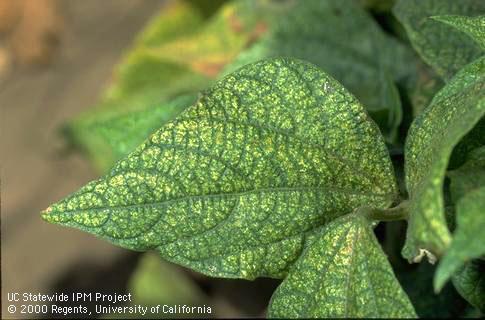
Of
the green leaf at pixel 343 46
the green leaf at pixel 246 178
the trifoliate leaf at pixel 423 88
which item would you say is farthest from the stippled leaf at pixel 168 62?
the green leaf at pixel 246 178

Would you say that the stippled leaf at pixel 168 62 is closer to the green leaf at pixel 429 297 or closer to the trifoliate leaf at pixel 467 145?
the green leaf at pixel 429 297

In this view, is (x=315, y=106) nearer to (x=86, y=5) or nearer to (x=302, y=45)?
(x=302, y=45)

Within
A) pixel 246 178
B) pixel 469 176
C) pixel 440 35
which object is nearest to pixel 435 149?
pixel 469 176

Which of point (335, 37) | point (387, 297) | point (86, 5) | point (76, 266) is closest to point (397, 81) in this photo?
point (335, 37)

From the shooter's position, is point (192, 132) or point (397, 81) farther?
point (397, 81)

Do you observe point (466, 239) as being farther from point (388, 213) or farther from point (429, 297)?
point (429, 297)

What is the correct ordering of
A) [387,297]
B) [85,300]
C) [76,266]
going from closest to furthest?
[387,297]
[85,300]
[76,266]
